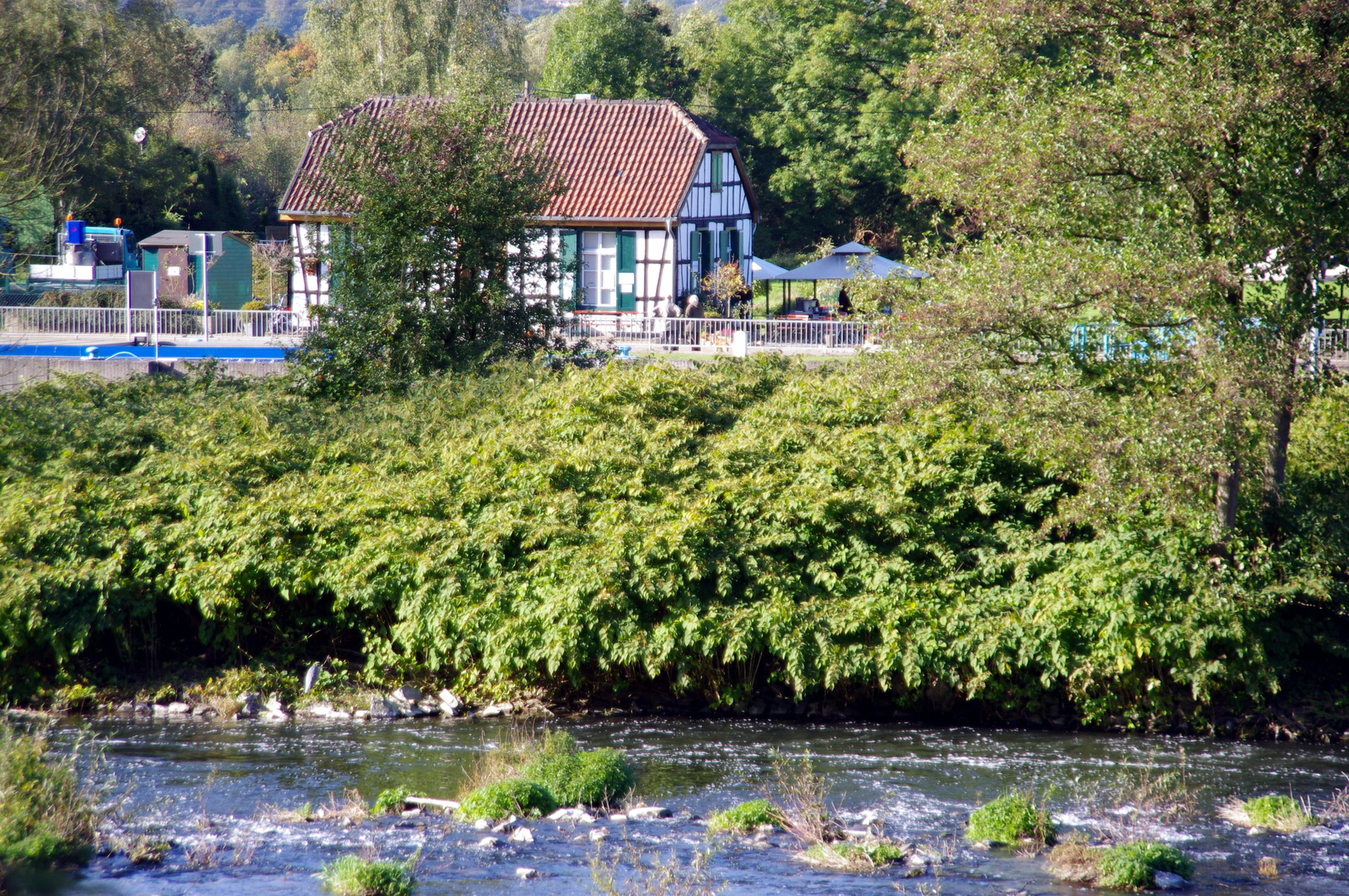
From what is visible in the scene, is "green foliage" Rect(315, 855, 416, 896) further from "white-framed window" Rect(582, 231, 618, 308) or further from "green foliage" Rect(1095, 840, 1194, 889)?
"white-framed window" Rect(582, 231, 618, 308)

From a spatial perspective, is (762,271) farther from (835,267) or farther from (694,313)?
(694,313)

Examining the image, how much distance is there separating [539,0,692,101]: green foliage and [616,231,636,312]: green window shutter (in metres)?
14.7

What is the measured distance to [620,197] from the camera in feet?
106

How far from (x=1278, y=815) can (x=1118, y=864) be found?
2.03 meters

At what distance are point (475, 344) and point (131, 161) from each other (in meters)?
36.0

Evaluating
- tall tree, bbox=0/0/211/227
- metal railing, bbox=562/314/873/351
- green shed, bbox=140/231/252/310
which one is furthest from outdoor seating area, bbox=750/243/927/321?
tall tree, bbox=0/0/211/227

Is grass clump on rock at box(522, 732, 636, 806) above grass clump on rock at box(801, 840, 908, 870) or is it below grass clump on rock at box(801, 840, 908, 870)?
above

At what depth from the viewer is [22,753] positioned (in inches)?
279

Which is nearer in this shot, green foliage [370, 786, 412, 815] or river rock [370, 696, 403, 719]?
green foliage [370, 786, 412, 815]

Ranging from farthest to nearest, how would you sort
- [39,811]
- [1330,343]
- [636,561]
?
[1330,343]
[636,561]
[39,811]

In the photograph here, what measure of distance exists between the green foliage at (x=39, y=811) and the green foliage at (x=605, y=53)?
133ft

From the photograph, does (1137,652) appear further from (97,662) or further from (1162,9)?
(97,662)

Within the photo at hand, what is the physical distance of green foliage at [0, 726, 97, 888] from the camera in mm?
6262

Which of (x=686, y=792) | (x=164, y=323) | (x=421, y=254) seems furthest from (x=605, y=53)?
(x=686, y=792)
